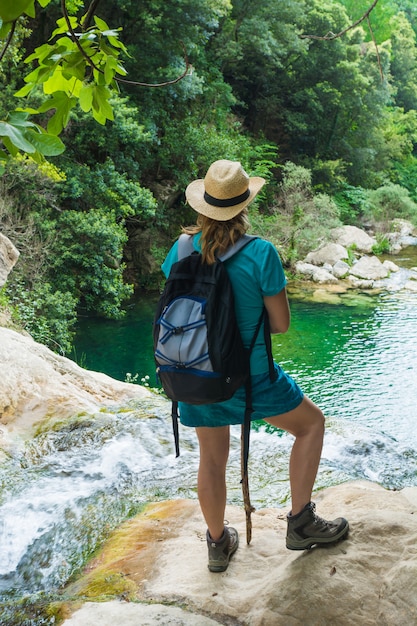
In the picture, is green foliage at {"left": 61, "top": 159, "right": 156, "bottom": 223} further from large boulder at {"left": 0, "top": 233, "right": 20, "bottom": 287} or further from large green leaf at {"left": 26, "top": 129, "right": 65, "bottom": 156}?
large green leaf at {"left": 26, "top": 129, "right": 65, "bottom": 156}

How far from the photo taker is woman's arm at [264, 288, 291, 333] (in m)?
1.88

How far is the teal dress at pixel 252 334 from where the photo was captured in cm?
184

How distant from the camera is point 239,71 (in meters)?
21.0

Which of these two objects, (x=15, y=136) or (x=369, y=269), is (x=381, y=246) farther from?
(x=15, y=136)

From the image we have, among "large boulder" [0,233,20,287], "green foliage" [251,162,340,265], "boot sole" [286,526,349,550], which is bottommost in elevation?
"green foliage" [251,162,340,265]

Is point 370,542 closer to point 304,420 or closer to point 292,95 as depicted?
point 304,420

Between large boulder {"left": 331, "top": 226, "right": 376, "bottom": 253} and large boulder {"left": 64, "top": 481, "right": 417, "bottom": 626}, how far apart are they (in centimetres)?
1680

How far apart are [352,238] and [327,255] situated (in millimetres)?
2681

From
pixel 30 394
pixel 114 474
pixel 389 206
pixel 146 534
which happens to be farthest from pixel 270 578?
pixel 389 206

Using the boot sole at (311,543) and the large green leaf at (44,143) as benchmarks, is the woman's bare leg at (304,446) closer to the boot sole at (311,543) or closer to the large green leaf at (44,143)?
the boot sole at (311,543)

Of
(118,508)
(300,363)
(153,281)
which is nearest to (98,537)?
(118,508)

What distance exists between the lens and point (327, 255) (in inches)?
677

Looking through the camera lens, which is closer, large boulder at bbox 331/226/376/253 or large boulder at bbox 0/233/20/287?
large boulder at bbox 0/233/20/287

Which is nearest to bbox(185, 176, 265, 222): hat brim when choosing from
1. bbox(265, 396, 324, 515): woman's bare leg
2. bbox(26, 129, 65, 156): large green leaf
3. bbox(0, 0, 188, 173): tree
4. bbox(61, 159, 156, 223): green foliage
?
bbox(0, 0, 188, 173): tree
